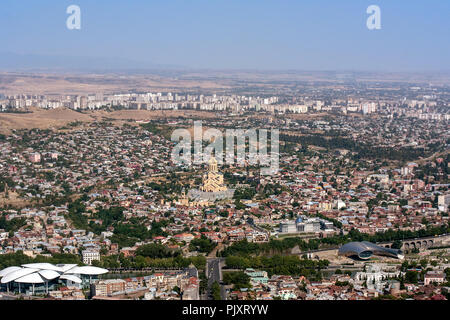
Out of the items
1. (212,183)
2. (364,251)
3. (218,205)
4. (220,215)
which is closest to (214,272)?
(364,251)

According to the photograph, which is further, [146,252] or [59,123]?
[59,123]

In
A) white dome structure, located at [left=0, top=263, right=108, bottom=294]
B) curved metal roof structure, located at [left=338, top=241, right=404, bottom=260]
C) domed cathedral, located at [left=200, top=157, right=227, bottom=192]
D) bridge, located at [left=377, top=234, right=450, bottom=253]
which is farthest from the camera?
domed cathedral, located at [left=200, top=157, right=227, bottom=192]

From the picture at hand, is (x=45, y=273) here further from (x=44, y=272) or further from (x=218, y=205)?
(x=218, y=205)

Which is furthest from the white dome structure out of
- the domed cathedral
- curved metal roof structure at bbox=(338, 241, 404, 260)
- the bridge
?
the domed cathedral

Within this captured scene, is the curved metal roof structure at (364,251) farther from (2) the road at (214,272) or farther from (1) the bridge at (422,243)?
(2) the road at (214,272)

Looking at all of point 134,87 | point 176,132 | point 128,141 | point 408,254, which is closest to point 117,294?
point 408,254

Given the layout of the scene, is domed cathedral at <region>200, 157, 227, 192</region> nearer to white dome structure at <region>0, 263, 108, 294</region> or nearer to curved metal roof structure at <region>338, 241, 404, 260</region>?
curved metal roof structure at <region>338, 241, 404, 260</region>

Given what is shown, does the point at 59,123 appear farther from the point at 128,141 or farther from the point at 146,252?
the point at 146,252
